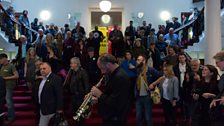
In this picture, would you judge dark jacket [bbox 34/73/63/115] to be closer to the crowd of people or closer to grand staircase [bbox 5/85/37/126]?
the crowd of people

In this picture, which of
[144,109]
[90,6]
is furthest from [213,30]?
[90,6]

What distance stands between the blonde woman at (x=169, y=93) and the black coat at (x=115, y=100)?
3724 millimetres

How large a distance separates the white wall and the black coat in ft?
60.0

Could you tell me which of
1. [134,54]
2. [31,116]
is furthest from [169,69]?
[31,116]

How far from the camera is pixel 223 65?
5.60 meters

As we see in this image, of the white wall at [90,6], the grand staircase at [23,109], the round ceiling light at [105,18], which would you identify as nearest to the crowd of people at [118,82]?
the grand staircase at [23,109]

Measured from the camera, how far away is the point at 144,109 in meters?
8.16

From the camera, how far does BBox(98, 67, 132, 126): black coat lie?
4.44 metres

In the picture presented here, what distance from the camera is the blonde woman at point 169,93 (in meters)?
8.29

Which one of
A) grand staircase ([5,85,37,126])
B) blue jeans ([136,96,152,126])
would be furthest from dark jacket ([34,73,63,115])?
grand staircase ([5,85,37,126])

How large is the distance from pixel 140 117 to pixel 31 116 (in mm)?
2915

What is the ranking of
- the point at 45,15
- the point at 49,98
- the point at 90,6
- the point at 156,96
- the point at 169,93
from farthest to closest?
the point at 90,6
the point at 45,15
the point at 169,93
the point at 156,96
the point at 49,98

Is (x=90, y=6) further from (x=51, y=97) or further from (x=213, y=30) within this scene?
(x=51, y=97)

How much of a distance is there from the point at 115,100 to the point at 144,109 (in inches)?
151
